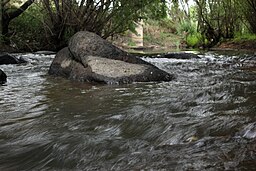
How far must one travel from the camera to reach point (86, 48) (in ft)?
19.4

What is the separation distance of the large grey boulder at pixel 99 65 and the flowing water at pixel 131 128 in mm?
663

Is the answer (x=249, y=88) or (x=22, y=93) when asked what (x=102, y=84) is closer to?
(x=22, y=93)

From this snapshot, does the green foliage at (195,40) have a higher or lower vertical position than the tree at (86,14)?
lower

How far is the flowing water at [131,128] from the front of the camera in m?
1.83

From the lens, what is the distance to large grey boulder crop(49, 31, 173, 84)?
4.89 m

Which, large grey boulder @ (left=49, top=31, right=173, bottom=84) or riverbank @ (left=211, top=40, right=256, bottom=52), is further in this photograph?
riverbank @ (left=211, top=40, right=256, bottom=52)

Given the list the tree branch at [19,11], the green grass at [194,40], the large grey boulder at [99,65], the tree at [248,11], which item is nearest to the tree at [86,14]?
the tree branch at [19,11]

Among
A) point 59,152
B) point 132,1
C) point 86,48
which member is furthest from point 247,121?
point 132,1

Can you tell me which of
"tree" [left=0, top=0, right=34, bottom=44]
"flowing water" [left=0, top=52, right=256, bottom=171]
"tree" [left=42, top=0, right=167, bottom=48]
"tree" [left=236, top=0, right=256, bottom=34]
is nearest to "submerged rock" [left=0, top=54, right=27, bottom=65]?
"tree" [left=42, top=0, right=167, bottom=48]

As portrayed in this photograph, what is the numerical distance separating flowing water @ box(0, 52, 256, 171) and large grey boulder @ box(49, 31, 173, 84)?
2.18 feet

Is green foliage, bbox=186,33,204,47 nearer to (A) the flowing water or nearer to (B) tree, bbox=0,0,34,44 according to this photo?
(B) tree, bbox=0,0,34,44

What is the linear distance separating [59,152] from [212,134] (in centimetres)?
104

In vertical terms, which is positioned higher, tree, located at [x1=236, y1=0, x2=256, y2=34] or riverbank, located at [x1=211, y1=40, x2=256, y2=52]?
tree, located at [x1=236, y1=0, x2=256, y2=34]

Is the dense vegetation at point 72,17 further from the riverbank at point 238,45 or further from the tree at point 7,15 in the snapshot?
the riverbank at point 238,45
